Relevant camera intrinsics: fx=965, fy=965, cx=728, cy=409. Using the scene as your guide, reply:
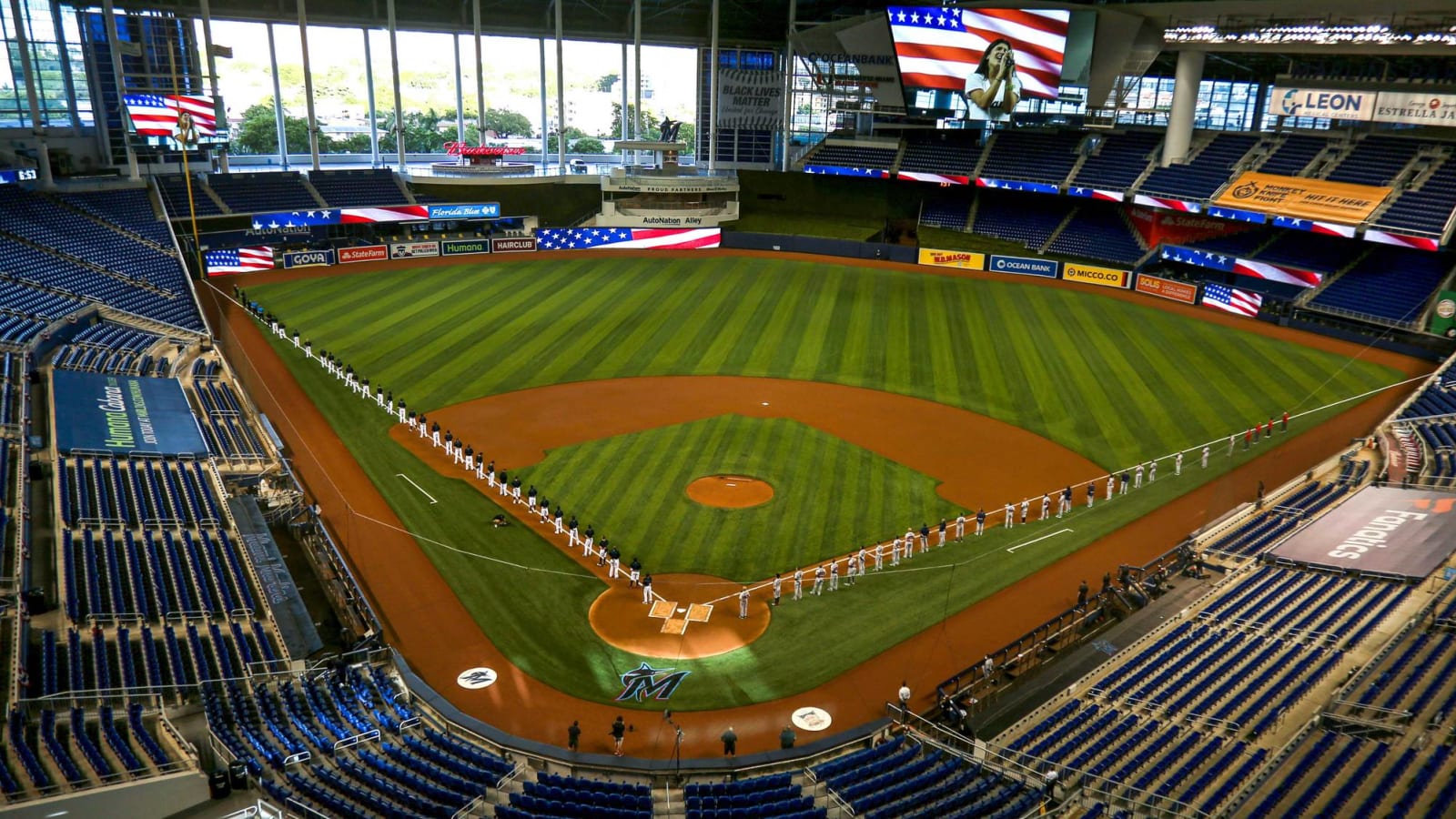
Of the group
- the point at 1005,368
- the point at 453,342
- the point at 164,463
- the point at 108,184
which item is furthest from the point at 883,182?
the point at 164,463

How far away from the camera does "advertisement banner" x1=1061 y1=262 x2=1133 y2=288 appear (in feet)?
167

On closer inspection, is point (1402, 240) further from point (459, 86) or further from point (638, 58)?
point (459, 86)

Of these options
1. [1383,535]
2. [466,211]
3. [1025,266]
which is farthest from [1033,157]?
[1383,535]

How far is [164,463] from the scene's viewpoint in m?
24.0

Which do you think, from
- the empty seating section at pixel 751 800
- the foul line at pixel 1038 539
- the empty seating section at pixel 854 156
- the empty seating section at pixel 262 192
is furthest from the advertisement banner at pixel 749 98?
the empty seating section at pixel 751 800

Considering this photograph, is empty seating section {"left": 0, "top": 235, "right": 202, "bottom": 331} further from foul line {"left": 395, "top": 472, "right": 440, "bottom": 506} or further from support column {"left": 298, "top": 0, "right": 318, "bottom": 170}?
support column {"left": 298, "top": 0, "right": 318, "bottom": 170}

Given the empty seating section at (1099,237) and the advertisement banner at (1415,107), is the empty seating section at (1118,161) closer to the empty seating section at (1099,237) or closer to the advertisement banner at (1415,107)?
the empty seating section at (1099,237)

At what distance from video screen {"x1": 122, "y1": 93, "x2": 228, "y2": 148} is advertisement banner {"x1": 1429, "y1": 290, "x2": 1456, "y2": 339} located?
56742mm

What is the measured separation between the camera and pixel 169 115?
49.7 metres

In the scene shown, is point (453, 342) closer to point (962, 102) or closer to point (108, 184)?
point (108, 184)

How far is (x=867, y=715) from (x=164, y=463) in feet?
60.1

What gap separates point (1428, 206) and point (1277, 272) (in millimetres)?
6240

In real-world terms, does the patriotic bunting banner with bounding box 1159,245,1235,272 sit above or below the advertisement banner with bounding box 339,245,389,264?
above

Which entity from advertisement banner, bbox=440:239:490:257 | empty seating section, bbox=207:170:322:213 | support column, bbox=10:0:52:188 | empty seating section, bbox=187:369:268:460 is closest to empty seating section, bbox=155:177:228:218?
empty seating section, bbox=207:170:322:213
